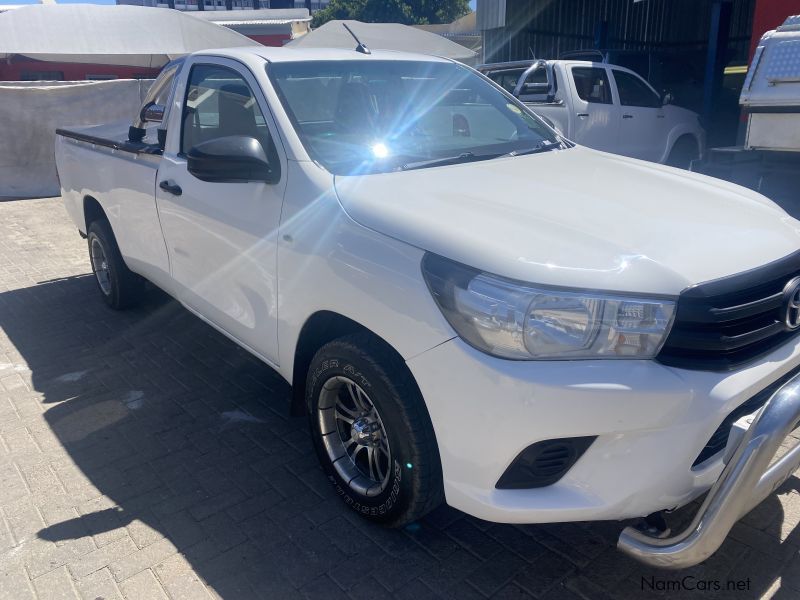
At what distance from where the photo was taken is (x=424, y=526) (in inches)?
114

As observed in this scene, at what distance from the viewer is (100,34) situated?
1568cm

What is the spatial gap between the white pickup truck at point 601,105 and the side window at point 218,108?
5917mm

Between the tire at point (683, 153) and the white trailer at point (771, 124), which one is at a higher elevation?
the white trailer at point (771, 124)

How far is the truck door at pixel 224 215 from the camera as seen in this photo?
121 inches

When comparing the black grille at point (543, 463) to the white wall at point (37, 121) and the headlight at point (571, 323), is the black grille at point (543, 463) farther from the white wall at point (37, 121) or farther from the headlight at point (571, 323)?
the white wall at point (37, 121)

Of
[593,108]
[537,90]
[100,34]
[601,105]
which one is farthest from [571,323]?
[100,34]

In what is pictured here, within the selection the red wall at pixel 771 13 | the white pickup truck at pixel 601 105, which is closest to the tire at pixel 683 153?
the white pickup truck at pixel 601 105

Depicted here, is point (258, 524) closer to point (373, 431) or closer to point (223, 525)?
point (223, 525)

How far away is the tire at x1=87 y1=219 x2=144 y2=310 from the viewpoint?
5168 mm

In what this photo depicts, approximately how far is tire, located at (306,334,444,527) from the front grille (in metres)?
0.88

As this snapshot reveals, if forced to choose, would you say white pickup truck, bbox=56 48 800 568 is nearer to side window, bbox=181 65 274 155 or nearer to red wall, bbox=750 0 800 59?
side window, bbox=181 65 274 155

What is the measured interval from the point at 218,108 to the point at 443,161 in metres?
1.51

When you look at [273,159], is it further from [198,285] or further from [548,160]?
[548,160]

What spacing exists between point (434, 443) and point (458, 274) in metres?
0.65
